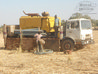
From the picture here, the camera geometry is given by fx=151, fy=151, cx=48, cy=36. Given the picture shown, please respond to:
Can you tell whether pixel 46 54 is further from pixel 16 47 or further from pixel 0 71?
pixel 0 71

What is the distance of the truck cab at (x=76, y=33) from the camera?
1053 centimetres

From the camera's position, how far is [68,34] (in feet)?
35.7

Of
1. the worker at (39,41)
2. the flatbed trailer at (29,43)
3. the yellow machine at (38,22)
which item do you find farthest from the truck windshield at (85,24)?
the worker at (39,41)

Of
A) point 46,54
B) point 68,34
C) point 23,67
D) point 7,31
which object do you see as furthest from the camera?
point 7,31

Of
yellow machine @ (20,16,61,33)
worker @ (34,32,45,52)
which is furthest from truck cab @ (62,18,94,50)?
worker @ (34,32,45,52)

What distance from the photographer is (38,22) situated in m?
11.4

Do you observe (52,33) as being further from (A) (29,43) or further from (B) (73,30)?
(A) (29,43)

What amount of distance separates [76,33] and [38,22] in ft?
9.69

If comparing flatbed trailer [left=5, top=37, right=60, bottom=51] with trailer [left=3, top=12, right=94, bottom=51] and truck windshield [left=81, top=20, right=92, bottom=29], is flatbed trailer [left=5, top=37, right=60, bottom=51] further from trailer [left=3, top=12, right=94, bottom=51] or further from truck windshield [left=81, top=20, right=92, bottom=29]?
truck windshield [left=81, top=20, right=92, bottom=29]

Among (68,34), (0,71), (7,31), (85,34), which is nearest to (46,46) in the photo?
(68,34)

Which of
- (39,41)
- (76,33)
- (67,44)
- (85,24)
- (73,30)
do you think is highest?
(85,24)

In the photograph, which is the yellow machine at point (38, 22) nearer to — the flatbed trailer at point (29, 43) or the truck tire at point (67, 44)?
the flatbed trailer at point (29, 43)

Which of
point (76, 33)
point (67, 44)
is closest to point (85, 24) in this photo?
point (76, 33)

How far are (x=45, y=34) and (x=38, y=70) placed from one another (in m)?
5.11
